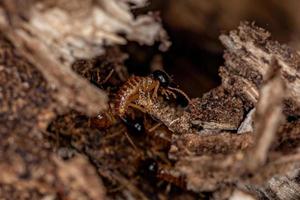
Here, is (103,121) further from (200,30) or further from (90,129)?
(200,30)

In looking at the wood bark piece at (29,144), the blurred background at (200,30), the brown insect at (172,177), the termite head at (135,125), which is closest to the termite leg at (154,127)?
the termite head at (135,125)

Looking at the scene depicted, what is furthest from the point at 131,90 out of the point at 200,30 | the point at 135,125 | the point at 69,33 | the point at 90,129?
the point at 200,30

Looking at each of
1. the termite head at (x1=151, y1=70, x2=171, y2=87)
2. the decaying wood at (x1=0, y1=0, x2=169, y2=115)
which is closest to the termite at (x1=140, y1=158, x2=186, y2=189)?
the decaying wood at (x1=0, y1=0, x2=169, y2=115)

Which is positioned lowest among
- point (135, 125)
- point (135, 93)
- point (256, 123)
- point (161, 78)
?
point (135, 125)

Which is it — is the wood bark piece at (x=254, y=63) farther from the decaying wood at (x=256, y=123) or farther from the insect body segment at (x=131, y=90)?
the insect body segment at (x=131, y=90)

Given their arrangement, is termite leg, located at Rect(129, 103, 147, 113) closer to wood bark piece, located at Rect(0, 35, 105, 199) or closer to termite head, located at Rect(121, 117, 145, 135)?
termite head, located at Rect(121, 117, 145, 135)

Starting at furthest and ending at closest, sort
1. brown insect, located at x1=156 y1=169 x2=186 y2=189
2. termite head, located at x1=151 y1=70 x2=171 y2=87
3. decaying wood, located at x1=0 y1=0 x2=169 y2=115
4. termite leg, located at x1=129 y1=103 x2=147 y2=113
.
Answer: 1. termite head, located at x1=151 y1=70 x2=171 y2=87
2. termite leg, located at x1=129 y1=103 x2=147 y2=113
3. brown insect, located at x1=156 y1=169 x2=186 y2=189
4. decaying wood, located at x1=0 y1=0 x2=169 y2=115

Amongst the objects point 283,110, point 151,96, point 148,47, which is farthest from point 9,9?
point 148,47

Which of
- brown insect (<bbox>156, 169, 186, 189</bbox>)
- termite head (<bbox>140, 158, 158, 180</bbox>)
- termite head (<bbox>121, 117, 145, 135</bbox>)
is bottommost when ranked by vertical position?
termite head (<bbox>140, 158, 158, 180</bbox>)
